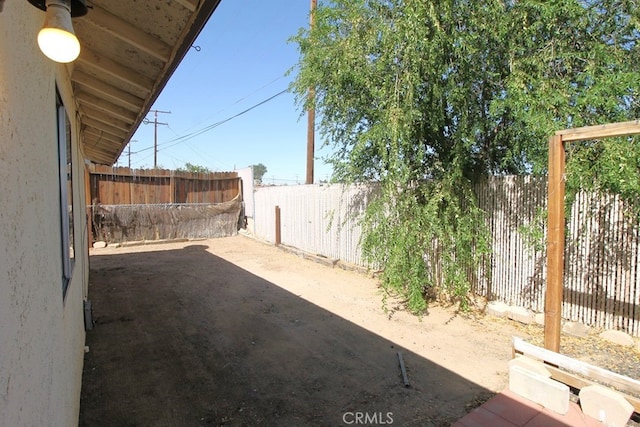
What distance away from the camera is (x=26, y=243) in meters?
1.13

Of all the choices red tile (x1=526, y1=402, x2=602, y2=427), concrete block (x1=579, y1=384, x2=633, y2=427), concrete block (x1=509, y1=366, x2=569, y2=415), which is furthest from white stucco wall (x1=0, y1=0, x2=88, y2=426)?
concrete block (x1=579, y1=384, x2=633, y2=427)

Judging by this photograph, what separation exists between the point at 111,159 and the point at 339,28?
7.87 m

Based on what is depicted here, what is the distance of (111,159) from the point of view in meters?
9.82

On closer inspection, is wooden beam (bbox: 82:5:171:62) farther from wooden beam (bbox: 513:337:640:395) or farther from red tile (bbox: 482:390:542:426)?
wooden beam (bbox: 513:337:640:395)

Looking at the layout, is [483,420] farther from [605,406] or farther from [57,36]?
[57,36]

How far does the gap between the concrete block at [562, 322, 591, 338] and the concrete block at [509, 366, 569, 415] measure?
1.65m

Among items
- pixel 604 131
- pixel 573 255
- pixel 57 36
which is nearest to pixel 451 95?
pixel 604 131

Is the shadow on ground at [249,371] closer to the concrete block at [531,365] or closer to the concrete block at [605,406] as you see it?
the concrete block at [531,365]

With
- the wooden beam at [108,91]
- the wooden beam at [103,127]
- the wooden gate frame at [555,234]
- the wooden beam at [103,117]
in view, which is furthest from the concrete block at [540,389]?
the wooden beam at [103,127]

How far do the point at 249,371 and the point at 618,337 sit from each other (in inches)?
156

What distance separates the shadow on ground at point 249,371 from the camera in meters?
2.67

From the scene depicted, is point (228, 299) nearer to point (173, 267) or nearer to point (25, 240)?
point (173, 267)

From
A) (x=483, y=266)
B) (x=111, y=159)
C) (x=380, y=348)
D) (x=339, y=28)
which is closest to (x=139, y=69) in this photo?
(x=339, y=28)

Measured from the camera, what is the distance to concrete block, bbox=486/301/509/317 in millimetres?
4602
